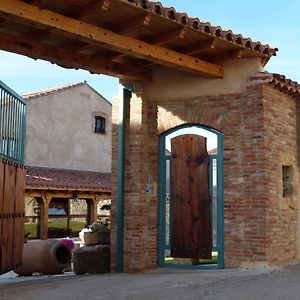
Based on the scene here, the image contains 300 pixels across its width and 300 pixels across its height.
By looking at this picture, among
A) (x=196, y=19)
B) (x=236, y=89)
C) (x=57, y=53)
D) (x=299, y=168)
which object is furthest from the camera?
(x=299, y=168)

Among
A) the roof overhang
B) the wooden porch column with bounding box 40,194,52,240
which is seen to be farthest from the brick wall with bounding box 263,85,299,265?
the wooden porch column with bounding box 40,194,52,240

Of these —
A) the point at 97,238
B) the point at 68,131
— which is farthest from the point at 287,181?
the point at 68,131

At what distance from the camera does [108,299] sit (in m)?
6.06

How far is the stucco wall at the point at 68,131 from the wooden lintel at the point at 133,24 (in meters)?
16.9

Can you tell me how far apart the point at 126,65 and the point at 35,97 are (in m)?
16.3

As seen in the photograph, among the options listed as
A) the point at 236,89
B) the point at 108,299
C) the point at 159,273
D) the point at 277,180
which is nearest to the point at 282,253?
the point at 277,180

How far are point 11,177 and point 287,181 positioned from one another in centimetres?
502

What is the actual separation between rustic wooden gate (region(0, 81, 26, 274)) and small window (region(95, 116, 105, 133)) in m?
19.4

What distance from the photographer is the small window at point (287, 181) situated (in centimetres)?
920

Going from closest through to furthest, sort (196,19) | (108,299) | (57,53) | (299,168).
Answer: (108,299), (196,19), (57,53), (299,168)

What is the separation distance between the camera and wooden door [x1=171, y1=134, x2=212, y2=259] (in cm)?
874

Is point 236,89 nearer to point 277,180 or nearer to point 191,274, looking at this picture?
point 277,180

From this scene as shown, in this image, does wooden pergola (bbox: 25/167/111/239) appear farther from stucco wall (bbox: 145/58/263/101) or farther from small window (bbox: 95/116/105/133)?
stucco wall (bbox: 145/58/263/101)

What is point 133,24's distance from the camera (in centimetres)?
705
